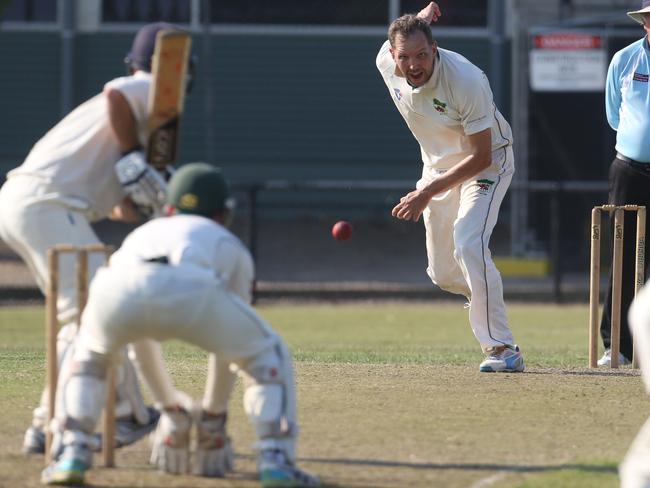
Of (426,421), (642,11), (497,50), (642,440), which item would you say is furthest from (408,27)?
(497,50)

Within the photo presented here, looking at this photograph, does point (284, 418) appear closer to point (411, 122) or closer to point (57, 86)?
point (411, 122)

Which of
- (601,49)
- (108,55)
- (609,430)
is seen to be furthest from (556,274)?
(609,430)

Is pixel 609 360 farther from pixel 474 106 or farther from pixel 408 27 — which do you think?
pixel 408 27

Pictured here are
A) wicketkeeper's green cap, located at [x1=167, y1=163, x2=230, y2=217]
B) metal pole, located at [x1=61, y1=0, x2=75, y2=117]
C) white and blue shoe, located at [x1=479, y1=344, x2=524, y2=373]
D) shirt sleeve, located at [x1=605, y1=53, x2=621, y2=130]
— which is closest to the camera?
wicketkeeper's green cap, located at [x1=167, y1=163, x2=230, y2=217]

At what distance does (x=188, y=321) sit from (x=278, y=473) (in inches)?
26.9

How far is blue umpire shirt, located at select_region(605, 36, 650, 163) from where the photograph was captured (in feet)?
30.2

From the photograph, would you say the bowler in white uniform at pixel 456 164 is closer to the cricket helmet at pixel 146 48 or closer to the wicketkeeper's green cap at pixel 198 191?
the cricket helmet at pixel 146 48

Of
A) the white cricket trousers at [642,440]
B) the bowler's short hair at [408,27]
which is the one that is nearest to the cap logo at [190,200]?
the white cricket trousers at [642,440]

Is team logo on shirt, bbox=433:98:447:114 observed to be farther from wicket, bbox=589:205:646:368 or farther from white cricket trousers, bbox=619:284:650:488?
white cricket trousers, bbox=619:284:650:488

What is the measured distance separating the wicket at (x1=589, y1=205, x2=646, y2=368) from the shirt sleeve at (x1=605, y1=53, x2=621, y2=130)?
856 mm

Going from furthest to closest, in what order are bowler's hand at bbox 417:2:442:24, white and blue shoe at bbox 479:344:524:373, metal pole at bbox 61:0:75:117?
metal pole at bbox 61:0:75:117 < bowler's hand at bbox 417:2:442:24 < white and blue shoe at bbox 479:344:524:373

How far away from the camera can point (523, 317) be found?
1680cm

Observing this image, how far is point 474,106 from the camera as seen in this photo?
8.17 meters

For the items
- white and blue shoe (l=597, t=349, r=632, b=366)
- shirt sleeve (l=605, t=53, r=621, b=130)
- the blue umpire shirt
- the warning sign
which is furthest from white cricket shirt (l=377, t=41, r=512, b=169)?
the warning sign
